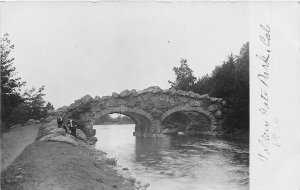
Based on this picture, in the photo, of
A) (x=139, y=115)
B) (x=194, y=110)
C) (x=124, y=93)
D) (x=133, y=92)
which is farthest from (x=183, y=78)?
(x=124, y=93)

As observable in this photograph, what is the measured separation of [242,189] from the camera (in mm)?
8156

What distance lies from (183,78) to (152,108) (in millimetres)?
15948

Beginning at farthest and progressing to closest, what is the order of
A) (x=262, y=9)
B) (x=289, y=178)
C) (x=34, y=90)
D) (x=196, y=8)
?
(x=34, y=90) < (x=196, y=8) < (x=262, y=9) < (x=289, y=178)

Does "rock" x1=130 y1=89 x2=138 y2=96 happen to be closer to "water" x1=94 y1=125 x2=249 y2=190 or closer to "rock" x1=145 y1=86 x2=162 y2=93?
"rock" x1=145 y1=86 x2=162 y2=93

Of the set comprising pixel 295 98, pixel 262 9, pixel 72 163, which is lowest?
pixel 72 163

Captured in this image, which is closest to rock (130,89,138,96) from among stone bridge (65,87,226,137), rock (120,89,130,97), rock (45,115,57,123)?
stone bridge (65,87,226,137)

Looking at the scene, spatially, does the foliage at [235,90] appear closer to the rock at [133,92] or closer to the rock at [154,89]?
the rock at [154,89]

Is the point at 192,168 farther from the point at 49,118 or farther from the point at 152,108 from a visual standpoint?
the point at 152,108

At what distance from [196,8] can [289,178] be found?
4.10 metres

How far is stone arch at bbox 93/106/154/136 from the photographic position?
21094 mm

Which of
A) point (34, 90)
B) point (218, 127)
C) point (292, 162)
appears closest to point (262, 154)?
point (292, 162)

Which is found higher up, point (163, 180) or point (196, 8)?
point (196, 8)

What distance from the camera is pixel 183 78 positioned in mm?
37781

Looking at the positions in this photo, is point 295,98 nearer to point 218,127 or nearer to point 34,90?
point 218,127
